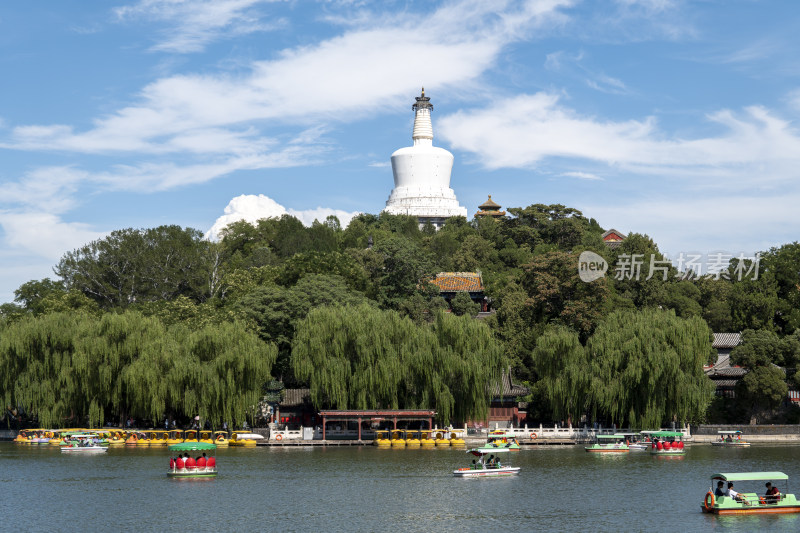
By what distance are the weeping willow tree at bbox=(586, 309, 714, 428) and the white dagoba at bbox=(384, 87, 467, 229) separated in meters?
74.3

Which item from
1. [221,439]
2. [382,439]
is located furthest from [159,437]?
[382,439]

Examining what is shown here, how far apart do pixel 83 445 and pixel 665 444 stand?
27.6m

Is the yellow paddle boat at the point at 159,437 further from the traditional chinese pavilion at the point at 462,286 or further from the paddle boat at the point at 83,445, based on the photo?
the traditional chinese pavilion at the point at 462,286

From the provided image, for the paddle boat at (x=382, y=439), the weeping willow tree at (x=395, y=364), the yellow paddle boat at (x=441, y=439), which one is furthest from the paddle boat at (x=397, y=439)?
the yellow paddle boat at (x=441, y=439)

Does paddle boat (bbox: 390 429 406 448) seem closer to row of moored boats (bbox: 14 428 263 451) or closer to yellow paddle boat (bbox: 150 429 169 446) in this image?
row of moored boats (bbox: 14 428 263 451)

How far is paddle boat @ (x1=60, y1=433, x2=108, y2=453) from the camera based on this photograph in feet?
159

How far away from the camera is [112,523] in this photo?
29.3 m

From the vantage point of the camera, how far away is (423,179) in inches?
5089

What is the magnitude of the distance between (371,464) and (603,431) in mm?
16311

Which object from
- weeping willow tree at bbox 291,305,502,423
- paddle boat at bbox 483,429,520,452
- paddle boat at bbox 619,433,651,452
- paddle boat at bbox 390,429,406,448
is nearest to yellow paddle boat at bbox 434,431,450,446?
weeping willow tree at bbox 291,305,502,423

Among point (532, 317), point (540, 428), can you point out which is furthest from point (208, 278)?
point (540, 428)

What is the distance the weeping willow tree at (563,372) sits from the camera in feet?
175

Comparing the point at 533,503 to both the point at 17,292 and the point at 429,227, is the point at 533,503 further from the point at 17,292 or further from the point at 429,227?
the point at 429,227

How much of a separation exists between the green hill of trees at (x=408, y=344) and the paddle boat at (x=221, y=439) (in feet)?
2.76
